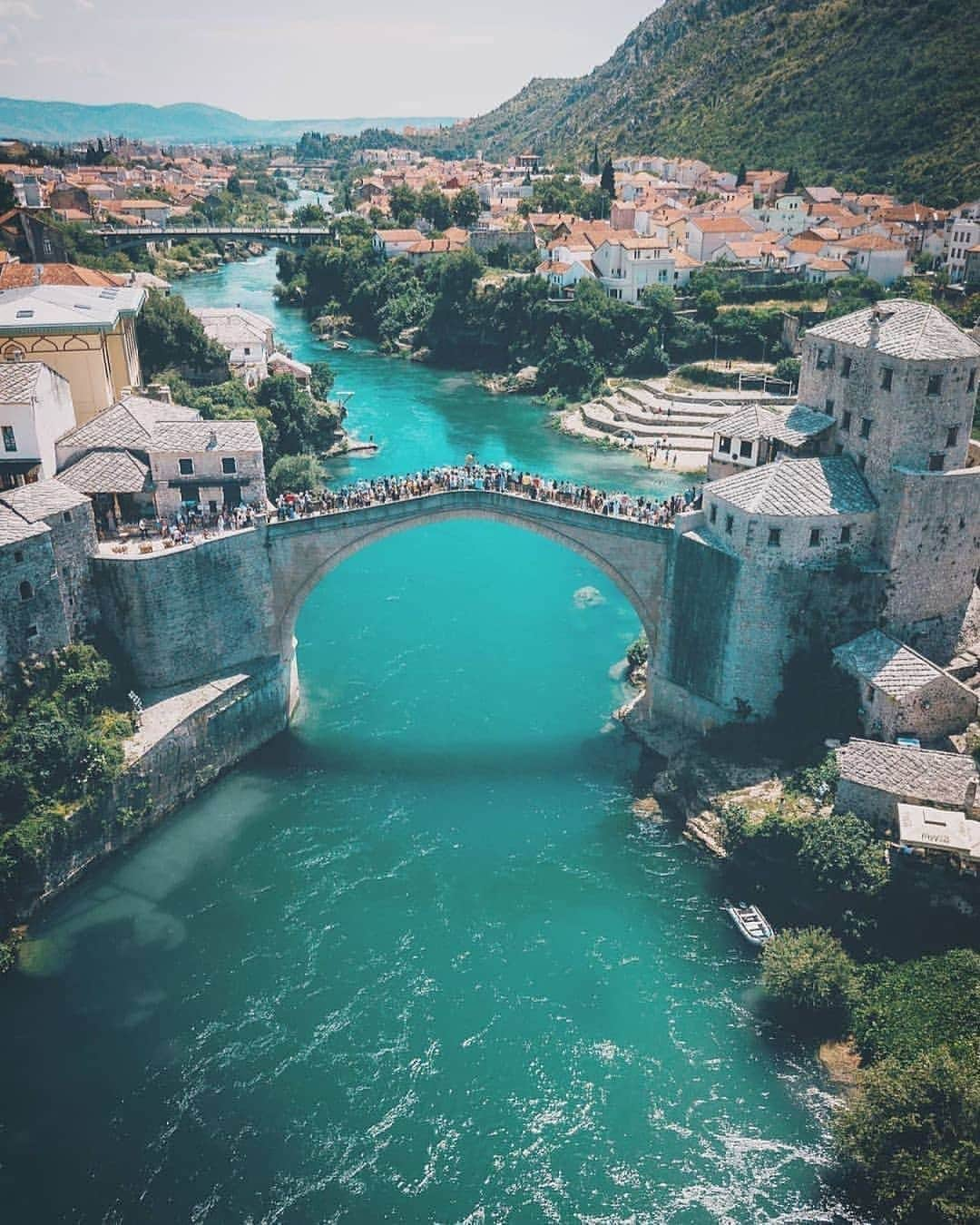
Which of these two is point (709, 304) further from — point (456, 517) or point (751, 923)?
point (751, 923)

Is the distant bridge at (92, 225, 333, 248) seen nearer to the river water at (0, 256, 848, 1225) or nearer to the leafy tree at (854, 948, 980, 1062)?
the river water at (0, 256, 848, 1225)

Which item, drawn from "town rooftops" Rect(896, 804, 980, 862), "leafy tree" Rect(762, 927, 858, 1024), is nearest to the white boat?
"leafy tree" Rect(762, 927, 858, 1024)

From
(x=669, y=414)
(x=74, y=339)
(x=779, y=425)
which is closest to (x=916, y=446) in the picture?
(x=779, y=425)

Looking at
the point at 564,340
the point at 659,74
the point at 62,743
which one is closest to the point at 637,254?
→ the point at 564,340

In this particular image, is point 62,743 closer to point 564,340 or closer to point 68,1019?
point 68,1019

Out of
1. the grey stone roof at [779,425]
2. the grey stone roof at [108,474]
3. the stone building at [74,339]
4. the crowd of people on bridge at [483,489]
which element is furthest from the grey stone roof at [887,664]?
the stone building at [74,339]
